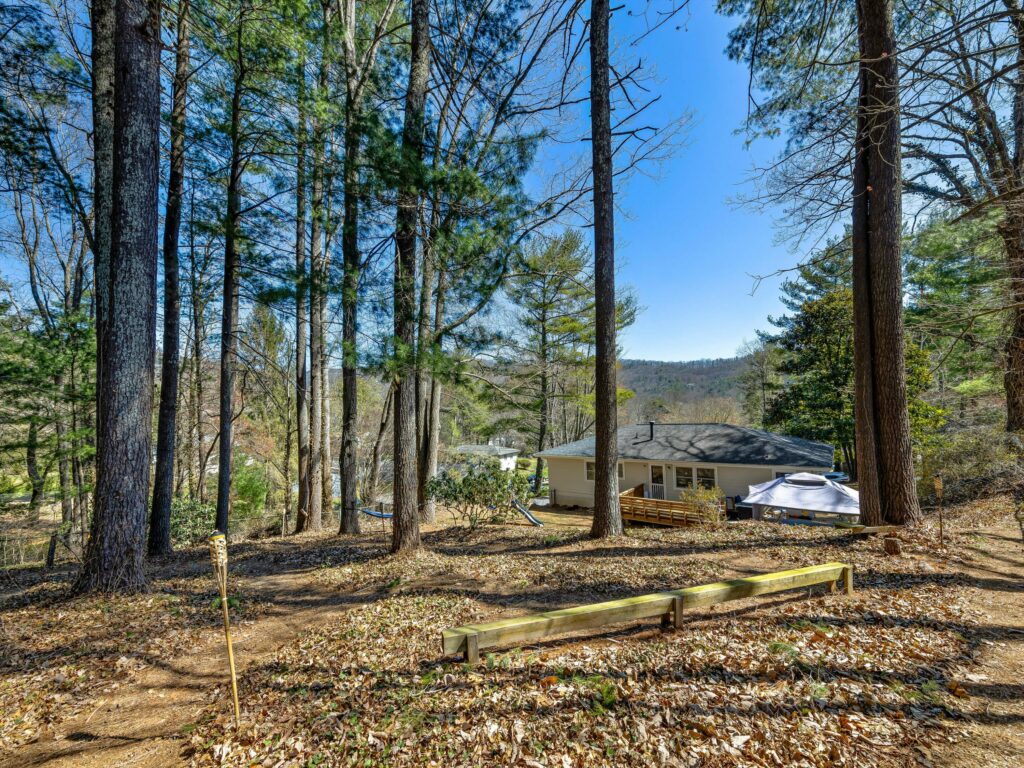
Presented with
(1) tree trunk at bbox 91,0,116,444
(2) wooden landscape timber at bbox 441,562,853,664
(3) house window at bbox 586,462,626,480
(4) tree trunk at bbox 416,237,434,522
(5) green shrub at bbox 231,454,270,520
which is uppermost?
(1) tree trunk at bbox 91,0,116,444

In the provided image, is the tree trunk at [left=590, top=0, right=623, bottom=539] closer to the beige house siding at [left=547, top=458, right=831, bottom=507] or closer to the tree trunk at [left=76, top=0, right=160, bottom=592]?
the tree trunk at [left=76, top=0, right=160, bottom=592]

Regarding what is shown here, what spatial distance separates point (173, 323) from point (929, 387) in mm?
22602

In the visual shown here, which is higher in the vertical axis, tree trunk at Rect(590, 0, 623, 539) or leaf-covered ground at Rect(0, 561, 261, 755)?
tree trunk at Rect(590, 0, 623, 539)

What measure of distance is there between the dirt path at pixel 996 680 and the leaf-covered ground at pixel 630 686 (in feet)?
0.28

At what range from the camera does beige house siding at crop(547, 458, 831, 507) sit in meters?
13.3

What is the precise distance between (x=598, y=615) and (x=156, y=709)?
340cm

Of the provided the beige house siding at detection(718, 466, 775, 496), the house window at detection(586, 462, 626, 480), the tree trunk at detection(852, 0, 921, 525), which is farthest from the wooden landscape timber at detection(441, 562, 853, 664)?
the house window at detection(586, 462, 626, 480)

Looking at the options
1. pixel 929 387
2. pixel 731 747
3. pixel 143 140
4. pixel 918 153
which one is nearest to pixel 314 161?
pixel 143 140

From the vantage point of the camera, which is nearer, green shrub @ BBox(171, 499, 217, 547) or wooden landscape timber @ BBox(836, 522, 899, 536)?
wooden landscape timber @ BBox(836, 522, 899, 536)

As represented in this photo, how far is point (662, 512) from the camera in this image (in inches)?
506

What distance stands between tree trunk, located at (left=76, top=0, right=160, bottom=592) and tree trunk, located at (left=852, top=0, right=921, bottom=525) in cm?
964

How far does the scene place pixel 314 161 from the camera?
8094 millimetres

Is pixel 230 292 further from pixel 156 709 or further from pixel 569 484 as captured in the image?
pixel 569 484

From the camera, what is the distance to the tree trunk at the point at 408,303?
5.97m
